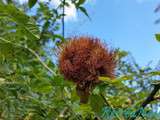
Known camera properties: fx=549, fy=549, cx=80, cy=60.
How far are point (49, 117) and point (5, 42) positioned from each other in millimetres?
376

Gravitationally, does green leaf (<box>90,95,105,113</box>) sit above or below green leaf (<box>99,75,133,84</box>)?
below

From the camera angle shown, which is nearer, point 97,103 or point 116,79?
point 116,79

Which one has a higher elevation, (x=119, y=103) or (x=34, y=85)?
(x=34, y=85)

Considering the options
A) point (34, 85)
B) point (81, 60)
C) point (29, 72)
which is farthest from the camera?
point (29, 72)

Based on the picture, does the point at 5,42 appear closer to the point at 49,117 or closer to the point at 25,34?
the point at 25,34

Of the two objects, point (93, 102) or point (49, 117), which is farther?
point (49, 117)

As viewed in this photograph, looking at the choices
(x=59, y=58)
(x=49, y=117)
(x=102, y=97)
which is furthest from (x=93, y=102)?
(x=49, y=117)

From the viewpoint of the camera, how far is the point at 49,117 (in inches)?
92.9

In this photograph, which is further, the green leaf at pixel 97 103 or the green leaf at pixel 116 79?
the green leaf at pixel 97 103

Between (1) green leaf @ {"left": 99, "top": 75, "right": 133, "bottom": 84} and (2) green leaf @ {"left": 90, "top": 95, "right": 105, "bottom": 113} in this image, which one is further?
(2) green leaf @ {"left": 90, "top": 95, "right": 105, "bottom": 113}

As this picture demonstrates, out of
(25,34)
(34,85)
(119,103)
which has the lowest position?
(119,103)

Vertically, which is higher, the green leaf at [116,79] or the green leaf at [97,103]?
the green leaf at [116,79]

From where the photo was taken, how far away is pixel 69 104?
2143 millimetres

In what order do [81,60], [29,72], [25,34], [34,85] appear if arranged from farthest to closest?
1. [29,72]
2. [25,34]
3. [34,85]
4. [81,60]
